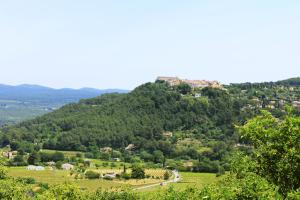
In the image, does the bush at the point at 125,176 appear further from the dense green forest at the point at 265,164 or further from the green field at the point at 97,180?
the dense green forest at the point at 265,164

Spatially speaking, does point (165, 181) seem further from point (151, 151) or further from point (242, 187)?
point (242, 187)

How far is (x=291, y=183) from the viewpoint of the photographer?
75.5 feet

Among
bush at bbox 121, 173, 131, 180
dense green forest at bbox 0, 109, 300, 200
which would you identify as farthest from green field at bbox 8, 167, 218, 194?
dense green forest at bbox 0, 109, 300, 200

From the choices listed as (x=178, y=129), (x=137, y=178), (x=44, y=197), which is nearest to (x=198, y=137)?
(x=178, y=129)

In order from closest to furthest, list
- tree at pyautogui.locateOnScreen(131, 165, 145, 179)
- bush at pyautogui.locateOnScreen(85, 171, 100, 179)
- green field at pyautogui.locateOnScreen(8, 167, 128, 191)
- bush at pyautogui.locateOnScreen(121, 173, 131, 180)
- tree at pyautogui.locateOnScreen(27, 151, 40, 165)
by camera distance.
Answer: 1. green field at pyautogui.locateOnScreen(8, 167, 128, 191)
2. bush at pyautogui.locateOnScreen(85, 171, 100, 179)
3. bush at pyautogui.locateOnScreen(121, 173, 131, 180)
4. tree at pyautogui.locateOnScreen(131, 165, 145, 179)
5. tree at pyautogui.locateOnScreen(27, 151, 40, 165)

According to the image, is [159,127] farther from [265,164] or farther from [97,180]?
→ [265,164]

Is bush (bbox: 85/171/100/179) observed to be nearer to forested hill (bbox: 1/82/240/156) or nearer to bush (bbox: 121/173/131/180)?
bush (bbox: 121/173/131/180)

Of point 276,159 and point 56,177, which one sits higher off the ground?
point 276,159

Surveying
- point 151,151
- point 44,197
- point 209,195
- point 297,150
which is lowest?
point 151,151

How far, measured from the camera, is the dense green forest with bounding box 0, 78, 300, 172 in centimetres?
14812

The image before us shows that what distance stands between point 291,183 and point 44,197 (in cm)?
1675

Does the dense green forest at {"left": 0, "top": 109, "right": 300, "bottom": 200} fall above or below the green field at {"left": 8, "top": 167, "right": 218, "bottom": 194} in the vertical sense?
above

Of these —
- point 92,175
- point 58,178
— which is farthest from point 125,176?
point 58,178

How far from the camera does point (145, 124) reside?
577ft
